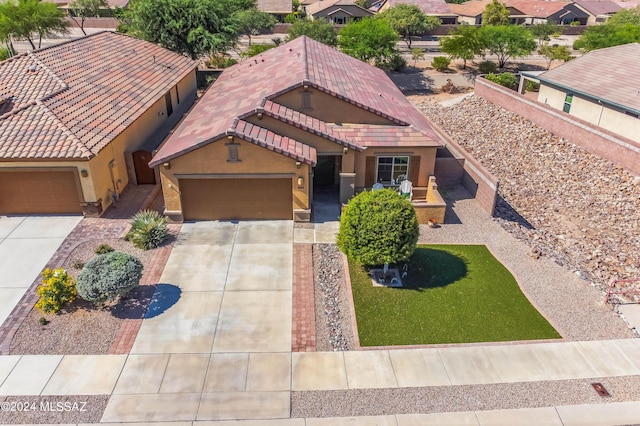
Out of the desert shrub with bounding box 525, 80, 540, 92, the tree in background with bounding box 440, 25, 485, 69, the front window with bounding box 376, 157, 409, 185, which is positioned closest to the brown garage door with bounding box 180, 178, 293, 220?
the front window with bounding box 376, 157, 409, 185

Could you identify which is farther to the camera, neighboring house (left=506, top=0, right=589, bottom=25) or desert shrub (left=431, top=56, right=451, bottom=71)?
neighboring house (left=506, top=0, right=589, bottom=25)

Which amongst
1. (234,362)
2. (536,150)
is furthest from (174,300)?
(536,150)

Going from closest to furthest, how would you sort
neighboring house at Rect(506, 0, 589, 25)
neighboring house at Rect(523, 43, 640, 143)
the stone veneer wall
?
the stone veneer wall
neighboring house at Rect(523, 43, 640, 143)
neighboring house at Rect(506, 0, 589, 25)

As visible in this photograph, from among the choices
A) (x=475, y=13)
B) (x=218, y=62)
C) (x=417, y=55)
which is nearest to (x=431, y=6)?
(x=475, y=13)

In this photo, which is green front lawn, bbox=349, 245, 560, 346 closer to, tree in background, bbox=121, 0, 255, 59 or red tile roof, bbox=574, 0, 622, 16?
tree in background, bbox=121, 0, 255, 59

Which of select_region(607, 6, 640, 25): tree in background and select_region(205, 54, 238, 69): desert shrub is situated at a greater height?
select_region(607, 6, 640, 25): tree in background

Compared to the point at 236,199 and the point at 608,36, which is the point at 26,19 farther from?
the point at 608,36
